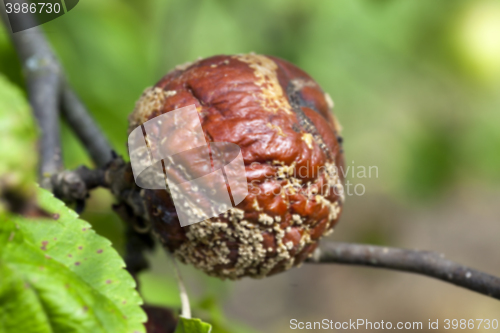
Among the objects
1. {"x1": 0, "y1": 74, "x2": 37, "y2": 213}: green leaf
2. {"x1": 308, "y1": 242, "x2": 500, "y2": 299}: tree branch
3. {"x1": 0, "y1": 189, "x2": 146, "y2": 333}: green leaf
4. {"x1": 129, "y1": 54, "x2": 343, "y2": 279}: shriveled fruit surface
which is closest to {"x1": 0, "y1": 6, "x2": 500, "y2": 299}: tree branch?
{"x1": 308, "y1": 242, "x2": 500, "y2": 299}: tree branch

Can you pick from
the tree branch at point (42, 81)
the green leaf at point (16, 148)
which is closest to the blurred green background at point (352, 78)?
the tree branch at point (42, 81)

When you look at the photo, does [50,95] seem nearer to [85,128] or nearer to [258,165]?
[85,128]

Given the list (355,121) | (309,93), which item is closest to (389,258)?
(309,93)

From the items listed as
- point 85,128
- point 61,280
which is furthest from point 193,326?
point 85,128

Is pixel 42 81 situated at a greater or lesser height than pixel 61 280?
greater

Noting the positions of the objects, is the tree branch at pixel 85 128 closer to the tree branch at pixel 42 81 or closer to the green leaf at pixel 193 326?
the tree branch at pixel 42 81

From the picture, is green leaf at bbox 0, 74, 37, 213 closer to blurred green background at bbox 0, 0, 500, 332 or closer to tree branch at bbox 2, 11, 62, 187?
tree branch at bbox 2, 11, 62, 187
